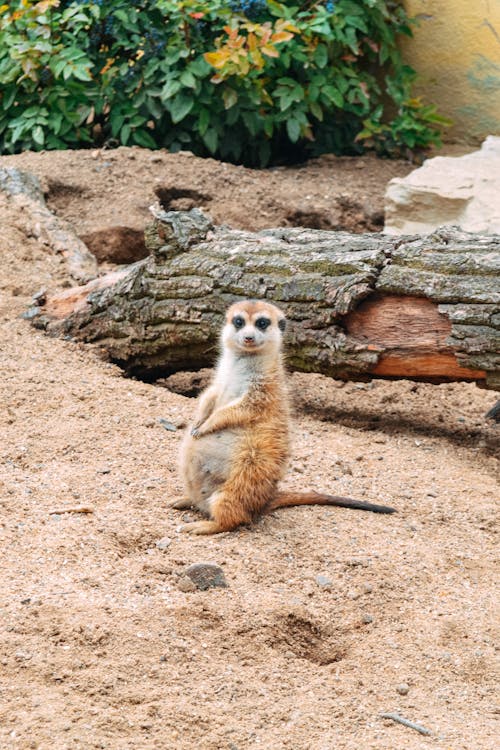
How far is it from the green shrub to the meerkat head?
10.5ft

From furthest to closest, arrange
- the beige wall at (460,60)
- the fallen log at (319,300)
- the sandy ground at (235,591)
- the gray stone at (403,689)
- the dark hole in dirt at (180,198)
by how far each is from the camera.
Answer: the beige wall at (460,60)
the dark hole in dirt at (180,198)
the fallen log at (319,300)
the gray stone at (403,689)
the sandy ground at (235,591)

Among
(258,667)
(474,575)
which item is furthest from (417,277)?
(258,667)

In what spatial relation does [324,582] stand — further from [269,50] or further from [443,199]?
[269,50]

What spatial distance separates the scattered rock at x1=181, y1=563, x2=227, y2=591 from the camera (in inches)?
109

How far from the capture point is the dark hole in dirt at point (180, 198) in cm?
628

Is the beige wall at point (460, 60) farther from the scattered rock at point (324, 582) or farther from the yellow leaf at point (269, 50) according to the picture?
the scattered rock at point (324, 582)

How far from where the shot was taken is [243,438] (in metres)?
3.17

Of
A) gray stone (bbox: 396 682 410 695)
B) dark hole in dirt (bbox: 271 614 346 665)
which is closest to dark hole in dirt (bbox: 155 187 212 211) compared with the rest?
dark hole in dirt (bbox: 271 614 346 665)

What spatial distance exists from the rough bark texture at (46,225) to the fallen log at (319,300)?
722 mm

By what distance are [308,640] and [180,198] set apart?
13.6 feet

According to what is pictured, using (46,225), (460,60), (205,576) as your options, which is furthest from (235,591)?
(460,60)

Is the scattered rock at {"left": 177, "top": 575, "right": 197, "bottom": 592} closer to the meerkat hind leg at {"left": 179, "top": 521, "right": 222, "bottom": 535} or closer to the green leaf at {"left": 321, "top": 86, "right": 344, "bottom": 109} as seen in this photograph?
the meerkat hind leg at {"left": 179, "top": 521, "right": 222, "bottom": 535}

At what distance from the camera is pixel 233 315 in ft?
11.3

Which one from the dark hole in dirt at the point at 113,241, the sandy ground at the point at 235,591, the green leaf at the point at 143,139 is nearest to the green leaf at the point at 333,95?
the green leaf at the point at 143,139
